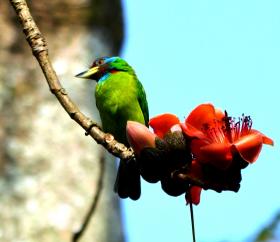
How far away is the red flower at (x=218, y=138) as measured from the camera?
2.21 meters

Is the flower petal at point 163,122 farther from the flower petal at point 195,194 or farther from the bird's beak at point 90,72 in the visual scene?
the bird's beak at point 90,72

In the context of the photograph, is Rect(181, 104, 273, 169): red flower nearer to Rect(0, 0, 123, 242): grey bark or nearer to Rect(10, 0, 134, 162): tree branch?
Rect(10, 0, 134, 162): tree branch

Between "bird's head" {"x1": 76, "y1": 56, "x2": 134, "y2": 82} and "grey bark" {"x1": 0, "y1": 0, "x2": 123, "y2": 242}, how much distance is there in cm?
20

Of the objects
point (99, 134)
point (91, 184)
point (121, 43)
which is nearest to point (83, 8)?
point (121, 43)

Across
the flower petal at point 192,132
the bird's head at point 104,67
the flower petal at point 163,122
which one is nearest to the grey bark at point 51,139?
the bird's head at point 104,67

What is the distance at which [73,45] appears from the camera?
193 inches

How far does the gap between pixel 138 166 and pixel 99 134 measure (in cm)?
14

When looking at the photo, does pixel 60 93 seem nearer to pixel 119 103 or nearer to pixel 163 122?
pixel 163 122

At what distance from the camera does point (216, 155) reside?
2.21m

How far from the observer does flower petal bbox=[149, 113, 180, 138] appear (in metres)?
2.34

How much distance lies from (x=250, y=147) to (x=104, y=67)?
248 centimetres

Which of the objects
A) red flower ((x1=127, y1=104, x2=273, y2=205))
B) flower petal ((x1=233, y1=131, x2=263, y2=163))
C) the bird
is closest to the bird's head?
the bird

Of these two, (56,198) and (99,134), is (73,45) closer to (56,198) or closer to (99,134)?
(56,198)

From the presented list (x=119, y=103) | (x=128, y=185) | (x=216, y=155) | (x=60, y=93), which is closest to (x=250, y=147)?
(x=216, y=155)
